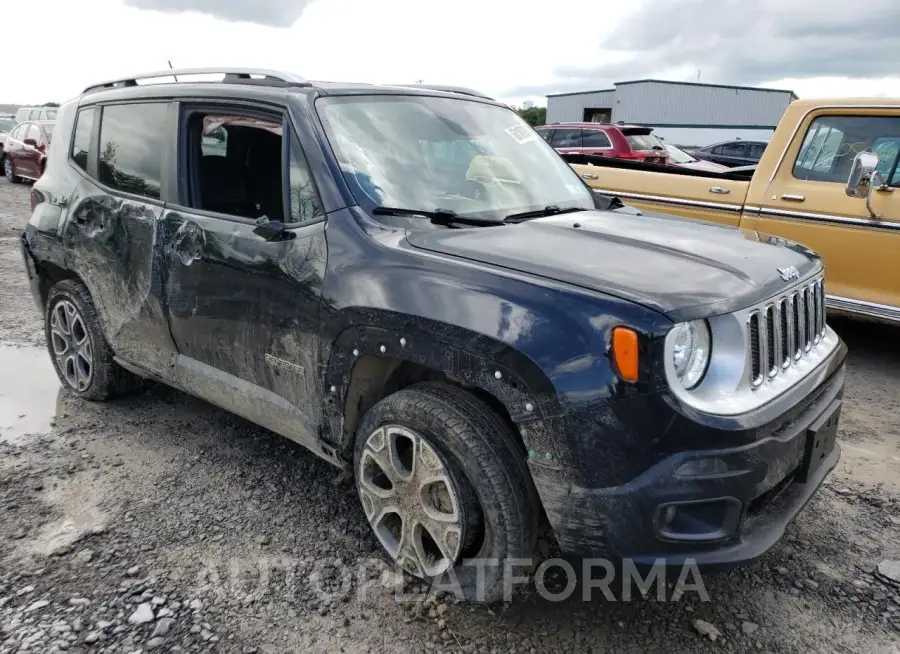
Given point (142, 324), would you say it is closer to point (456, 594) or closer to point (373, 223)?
point (373, 223)

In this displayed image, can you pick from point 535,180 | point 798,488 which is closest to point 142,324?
point 535,180

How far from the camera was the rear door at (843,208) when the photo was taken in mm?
4910

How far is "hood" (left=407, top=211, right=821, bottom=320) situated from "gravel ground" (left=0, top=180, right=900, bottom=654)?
1.16 meters

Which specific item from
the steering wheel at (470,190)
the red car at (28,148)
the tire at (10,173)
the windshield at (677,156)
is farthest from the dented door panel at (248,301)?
the tire at (10,173)

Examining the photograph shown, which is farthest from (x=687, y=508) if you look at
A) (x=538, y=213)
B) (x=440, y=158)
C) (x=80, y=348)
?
(x=80, y=348)

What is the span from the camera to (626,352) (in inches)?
80.7

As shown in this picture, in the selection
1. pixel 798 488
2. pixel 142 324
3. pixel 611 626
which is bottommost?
pixel 611 626

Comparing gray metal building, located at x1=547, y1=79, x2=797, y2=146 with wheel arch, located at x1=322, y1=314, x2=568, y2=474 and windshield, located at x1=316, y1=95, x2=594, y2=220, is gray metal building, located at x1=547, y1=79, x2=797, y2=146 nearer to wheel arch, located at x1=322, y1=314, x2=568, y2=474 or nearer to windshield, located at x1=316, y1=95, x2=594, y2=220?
windshield, located at x1=316, y1=95, x2=594, y2=220

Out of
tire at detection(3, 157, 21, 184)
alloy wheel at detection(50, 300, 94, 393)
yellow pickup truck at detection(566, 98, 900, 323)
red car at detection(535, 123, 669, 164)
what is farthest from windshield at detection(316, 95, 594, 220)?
tire at detection(3, 157, 21, 184)

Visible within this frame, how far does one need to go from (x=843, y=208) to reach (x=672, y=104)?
136 ft

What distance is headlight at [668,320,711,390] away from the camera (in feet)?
6.93

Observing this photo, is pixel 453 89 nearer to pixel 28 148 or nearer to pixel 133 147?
pixel 133 147

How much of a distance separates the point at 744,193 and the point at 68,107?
476 centimetres

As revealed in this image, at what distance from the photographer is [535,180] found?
3525 millimetres
